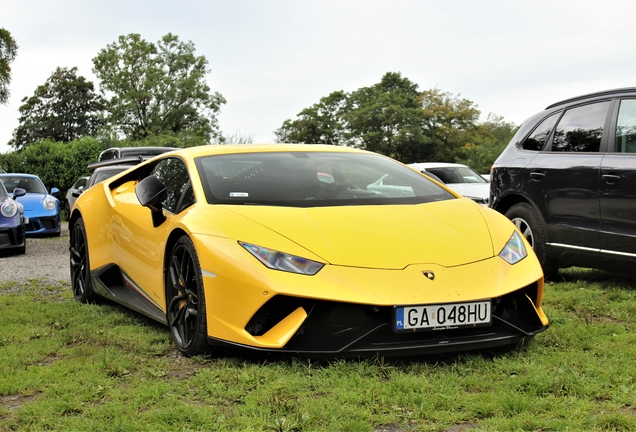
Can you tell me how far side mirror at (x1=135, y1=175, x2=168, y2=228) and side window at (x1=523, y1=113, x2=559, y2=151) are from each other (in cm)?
390

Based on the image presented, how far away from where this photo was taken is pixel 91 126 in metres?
76.2

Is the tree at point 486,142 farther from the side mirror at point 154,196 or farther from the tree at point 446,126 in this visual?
the side mirror at point 154,196

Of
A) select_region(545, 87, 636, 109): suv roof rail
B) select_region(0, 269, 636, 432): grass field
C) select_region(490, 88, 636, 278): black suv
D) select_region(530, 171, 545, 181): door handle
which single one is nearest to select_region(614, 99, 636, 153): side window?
select_region(490, 88, 636, 278): black suv

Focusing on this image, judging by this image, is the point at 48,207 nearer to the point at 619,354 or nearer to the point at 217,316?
the point at 217,316

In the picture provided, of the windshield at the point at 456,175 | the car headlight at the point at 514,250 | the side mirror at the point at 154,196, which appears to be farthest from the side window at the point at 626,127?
the windshield at the point at 456,175

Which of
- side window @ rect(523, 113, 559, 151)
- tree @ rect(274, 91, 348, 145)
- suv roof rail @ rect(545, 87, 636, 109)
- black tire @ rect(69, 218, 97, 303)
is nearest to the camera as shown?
suv roof rail @ rect(545, 87, 636, 109)

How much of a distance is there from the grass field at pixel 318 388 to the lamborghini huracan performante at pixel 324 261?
157 mm

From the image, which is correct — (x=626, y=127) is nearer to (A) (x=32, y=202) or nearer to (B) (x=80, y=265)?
(B) (x=80, y=265)

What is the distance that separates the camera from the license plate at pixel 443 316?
3.75m

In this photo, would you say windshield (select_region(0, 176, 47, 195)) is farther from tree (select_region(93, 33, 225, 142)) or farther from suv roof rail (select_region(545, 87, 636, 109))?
tree (select_region(93, 33, 225, 142))

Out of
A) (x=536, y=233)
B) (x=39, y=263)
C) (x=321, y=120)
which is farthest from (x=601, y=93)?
(x=321, y=120)

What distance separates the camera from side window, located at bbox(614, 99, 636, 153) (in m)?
6.16

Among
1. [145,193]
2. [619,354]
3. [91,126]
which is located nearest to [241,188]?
[145,193]

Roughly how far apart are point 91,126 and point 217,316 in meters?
76.2
